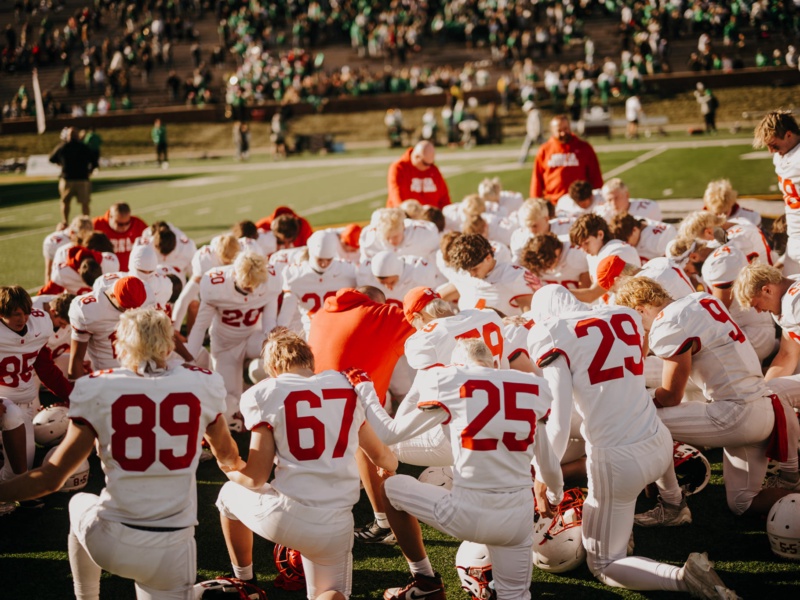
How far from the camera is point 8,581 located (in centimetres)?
487

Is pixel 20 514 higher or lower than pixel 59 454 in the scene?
lower

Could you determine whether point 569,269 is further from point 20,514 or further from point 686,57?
point 686,57

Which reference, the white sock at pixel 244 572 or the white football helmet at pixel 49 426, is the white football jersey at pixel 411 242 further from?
the white sock at pixel 244 572

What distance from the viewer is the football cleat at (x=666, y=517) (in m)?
5.12

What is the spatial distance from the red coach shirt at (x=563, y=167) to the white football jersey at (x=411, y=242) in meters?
2.67

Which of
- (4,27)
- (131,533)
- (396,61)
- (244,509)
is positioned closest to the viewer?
(131,533)

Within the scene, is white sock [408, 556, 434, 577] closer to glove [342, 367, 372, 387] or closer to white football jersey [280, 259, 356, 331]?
glove [342, 367, 372, 387]

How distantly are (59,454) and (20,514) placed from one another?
7.24 feet

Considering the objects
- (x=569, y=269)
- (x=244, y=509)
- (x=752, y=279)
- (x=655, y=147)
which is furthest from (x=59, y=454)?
(x=655, y=147)

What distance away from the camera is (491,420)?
13.4ft

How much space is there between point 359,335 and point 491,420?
5.01ft

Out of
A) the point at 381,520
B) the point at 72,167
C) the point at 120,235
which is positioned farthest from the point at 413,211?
the point at 72,167

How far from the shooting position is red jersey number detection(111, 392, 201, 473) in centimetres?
379

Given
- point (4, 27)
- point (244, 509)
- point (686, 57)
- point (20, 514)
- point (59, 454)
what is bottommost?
point (20, 514)
